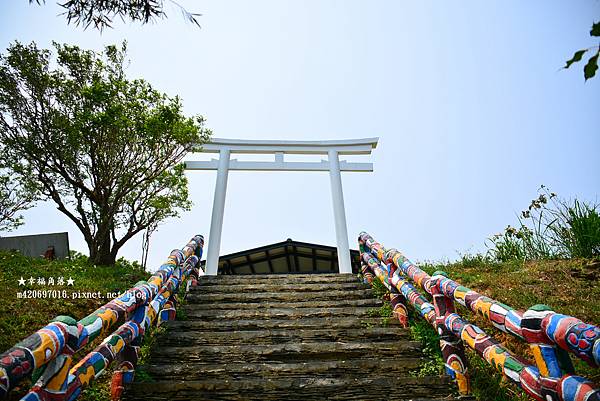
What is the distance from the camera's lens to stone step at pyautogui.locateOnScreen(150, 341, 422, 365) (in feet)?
9.29

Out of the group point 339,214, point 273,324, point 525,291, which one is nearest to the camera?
point 273,324

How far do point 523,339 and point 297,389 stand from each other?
1.42 meters

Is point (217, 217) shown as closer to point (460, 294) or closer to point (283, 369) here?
point (283, 369)

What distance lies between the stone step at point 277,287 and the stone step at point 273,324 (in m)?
0.99

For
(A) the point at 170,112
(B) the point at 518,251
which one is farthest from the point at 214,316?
(B) the point at 518,251

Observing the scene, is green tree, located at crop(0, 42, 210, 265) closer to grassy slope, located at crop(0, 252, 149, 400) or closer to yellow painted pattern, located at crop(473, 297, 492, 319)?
grassy slope, located at crop(0, 252, 149, 400)

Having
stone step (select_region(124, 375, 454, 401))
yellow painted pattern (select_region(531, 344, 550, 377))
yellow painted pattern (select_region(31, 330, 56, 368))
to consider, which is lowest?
stone step (select_region(124, 375, 454, 401))

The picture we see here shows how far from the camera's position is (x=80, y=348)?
1.69m

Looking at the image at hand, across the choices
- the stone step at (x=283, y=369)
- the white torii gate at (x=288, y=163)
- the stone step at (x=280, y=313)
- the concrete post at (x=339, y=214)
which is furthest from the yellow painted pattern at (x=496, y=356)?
the white torii gate at (x=288, y=163)

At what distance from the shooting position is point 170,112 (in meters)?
6.56

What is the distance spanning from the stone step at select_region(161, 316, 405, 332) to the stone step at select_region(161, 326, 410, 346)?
13 centimetres

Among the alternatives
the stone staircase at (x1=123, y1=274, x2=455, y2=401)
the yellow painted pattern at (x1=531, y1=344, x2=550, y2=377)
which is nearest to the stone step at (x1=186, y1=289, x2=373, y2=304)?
the stone staircase at (x1=123, y1=274, x2=455, y2=401)

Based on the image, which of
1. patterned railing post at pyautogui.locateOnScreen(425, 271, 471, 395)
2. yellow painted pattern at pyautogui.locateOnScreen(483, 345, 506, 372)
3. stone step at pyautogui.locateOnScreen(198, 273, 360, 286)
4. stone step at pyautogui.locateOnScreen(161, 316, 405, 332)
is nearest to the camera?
yellow painted pattern at pyautogui.locateOnScreen(483, 345, 506, 372)

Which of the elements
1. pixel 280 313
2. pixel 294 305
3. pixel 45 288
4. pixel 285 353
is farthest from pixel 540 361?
pixel 45 288
